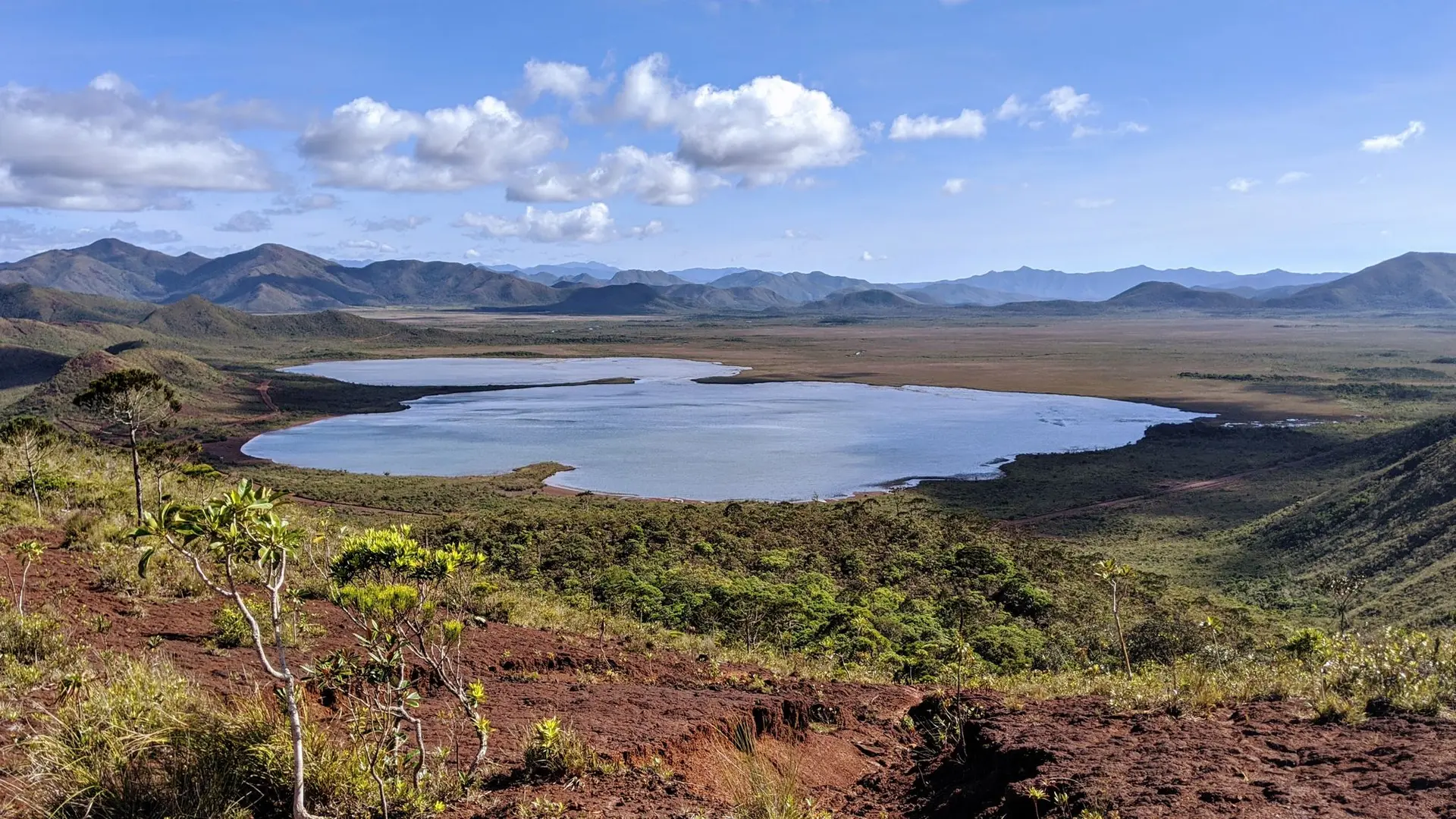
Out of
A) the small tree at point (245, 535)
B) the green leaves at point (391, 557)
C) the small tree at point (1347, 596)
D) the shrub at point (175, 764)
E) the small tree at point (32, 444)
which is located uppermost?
the small tree at point (245, 535)

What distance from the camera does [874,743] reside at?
7688 millimetres

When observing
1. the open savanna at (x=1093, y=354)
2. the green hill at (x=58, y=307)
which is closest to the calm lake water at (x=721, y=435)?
the open savanna at (x=1093, y=354)

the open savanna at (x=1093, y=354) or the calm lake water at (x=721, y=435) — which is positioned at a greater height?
the open savanna at (x=1093, y=354)

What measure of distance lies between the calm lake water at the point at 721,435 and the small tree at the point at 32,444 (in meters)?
22.7

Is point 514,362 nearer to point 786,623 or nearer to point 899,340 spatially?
point 899,340

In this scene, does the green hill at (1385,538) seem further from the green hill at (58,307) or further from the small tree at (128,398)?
the green hill at (58,307)

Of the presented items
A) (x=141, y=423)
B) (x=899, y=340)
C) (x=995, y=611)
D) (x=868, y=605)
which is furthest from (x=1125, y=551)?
(x=899, y=340)

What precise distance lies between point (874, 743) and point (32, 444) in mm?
16721

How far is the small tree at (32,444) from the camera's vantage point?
14.6 m

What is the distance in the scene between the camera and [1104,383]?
8594 centimetres

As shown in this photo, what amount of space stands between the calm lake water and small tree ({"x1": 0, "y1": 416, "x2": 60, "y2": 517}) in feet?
74.5

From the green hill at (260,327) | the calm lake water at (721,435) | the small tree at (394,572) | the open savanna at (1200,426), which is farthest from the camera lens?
the green hill at (260,327)

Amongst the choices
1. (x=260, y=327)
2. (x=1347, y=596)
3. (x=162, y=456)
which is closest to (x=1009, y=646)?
(x=1347, y=596)

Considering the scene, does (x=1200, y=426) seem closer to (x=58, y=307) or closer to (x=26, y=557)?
(x=26, y=557)
